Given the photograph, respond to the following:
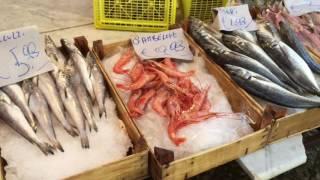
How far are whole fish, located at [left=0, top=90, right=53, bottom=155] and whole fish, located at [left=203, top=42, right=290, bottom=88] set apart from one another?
717mm

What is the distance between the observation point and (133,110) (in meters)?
1.20

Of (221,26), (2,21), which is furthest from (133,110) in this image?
(2,21)

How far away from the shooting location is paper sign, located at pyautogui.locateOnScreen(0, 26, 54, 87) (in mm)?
1173

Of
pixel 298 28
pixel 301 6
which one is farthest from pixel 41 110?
pixel 301 6

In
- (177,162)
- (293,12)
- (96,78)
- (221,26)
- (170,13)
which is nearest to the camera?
(177,162)

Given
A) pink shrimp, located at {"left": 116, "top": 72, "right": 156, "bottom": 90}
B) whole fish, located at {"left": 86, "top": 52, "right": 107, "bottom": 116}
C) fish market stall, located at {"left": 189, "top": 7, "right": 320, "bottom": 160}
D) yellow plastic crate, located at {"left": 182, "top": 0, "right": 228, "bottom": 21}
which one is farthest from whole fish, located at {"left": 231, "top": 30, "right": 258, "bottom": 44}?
whole fish, located at {"left": 86, "top": 52, "right": 107, "bottom": 116}

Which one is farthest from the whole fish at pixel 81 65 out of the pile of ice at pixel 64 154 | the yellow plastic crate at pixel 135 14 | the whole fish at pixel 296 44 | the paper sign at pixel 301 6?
the paper sign at pixel 301 6

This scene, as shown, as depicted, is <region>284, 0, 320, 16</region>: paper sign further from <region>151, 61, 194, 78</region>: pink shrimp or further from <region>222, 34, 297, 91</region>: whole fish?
<region>151, 61, 194, 78</region>: pink shrimp

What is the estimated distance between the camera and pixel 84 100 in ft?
3.82

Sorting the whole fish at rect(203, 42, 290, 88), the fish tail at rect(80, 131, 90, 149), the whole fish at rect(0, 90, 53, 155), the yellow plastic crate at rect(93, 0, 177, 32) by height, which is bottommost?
the fish tail at rect(80, 131, 90, 149)

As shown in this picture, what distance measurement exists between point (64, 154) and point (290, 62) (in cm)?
90

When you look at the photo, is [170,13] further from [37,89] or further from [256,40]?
[37,89]

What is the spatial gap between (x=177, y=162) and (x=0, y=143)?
0.53 m

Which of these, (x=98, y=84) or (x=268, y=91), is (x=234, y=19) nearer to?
(x=268, y=91)
